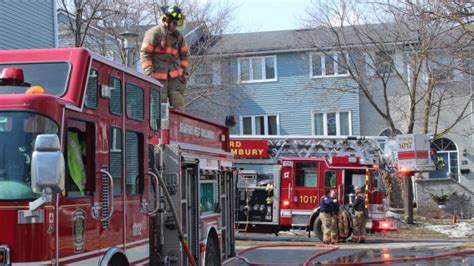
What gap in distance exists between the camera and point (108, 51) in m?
25.0

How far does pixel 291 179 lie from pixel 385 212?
2790 mm

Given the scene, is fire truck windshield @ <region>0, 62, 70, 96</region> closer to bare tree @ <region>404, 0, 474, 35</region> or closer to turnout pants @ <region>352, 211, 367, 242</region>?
bare tree @ <region>404, 0, 474, 35</region>

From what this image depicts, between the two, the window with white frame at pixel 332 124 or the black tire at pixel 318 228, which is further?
the window with white frame at pixel 332 124

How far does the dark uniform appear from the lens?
19047mm

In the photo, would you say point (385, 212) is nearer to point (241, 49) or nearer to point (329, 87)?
point (329, 87)

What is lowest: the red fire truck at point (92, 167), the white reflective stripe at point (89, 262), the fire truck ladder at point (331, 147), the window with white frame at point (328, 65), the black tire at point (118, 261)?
the black tire at point (118, 261)

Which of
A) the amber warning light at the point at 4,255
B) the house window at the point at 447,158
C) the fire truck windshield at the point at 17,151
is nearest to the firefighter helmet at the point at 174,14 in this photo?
the fire truck windshield at the point at 17,151

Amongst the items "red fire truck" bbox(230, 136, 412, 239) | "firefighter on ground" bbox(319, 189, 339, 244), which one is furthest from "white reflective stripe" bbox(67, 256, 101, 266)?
"red fire truck" bbox(230, 136, 412, 239)

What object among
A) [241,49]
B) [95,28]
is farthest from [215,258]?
[241,49]

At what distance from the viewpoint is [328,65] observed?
2902 cm

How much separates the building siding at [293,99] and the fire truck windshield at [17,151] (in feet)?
84.7

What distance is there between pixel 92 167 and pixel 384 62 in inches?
819

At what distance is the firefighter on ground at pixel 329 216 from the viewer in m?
18.7

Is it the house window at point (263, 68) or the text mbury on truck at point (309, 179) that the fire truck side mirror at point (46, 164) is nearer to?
the text mbury on truck at point (309, 179)
